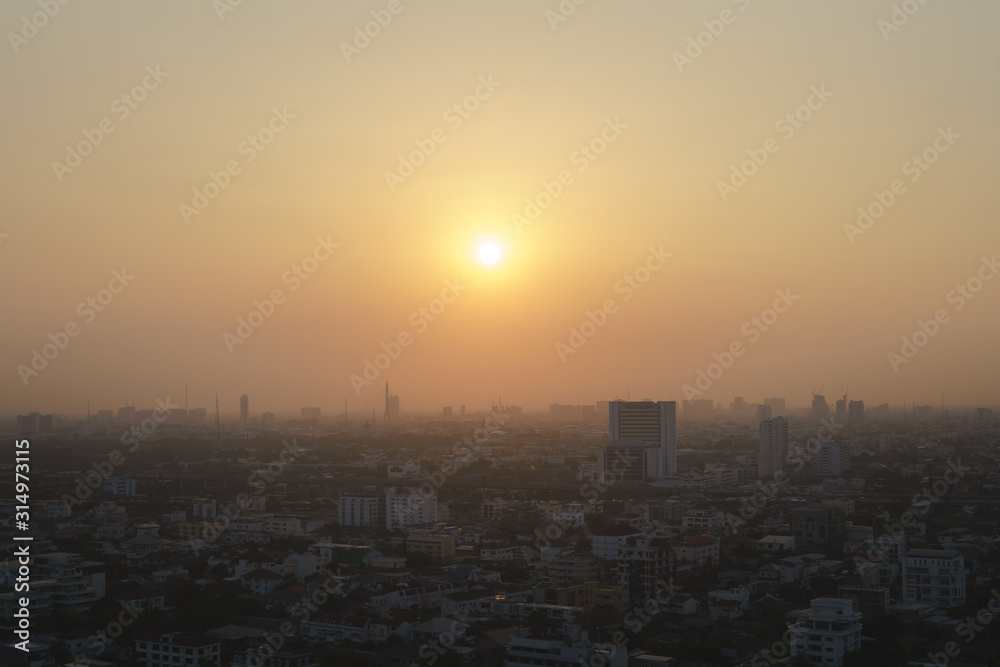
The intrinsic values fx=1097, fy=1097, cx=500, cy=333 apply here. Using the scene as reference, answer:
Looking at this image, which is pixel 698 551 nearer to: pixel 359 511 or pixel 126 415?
pixel 359 511

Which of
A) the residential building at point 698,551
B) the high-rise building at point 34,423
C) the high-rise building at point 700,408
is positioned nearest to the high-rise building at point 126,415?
the high-rise building at point 34,423

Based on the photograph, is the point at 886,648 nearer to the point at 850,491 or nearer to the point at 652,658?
the point at 652,658

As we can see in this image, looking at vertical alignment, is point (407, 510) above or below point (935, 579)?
below

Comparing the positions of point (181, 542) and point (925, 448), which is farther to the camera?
point (925, 448)

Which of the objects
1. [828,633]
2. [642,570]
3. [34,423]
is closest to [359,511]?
[642,570]


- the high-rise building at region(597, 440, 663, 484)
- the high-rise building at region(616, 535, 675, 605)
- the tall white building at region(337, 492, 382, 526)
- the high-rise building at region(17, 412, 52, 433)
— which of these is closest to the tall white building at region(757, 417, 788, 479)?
the high-rise building at region(597, 440, 663, 484)

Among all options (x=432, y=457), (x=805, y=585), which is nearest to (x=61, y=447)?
Answer: (x=432, y=457)
